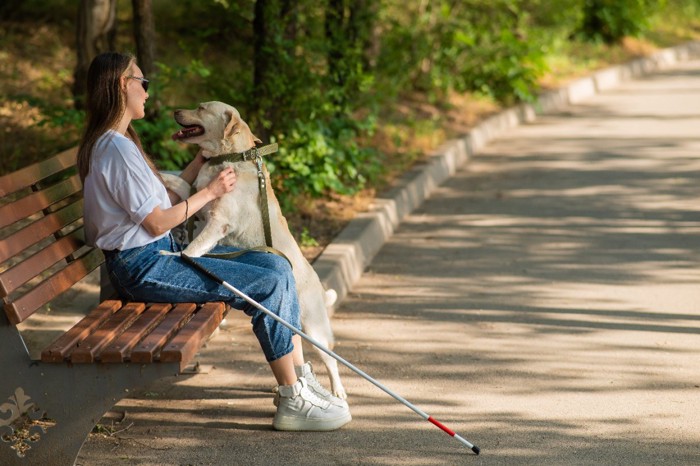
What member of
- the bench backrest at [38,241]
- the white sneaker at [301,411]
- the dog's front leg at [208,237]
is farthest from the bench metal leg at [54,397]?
the dog's front leg at [208,237]

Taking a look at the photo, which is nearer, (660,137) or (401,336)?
(401,336)

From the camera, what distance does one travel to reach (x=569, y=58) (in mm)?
21891

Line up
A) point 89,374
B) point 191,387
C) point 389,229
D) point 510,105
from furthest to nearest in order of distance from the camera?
point 510,105, point 389,229, point 191,387, point 89,374

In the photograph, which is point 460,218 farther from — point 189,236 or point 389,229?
point 189,236

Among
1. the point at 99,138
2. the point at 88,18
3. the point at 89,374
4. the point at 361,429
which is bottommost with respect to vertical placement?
the point at 361,429

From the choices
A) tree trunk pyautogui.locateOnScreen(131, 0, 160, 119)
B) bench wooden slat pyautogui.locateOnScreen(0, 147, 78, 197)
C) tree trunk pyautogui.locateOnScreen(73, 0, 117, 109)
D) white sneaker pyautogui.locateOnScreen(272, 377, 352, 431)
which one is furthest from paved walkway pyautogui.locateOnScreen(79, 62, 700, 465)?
tree trunk pyautogui.locateOnScreen(73, 0, 117, 109)

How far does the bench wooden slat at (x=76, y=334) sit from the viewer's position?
3842mm

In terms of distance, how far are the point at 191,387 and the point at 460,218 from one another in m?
4.61

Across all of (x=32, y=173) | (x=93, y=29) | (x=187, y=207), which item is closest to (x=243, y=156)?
(x=187, y=207)

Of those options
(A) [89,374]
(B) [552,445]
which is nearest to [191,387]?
(A) [89,374]

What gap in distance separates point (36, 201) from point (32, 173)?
0.56ft

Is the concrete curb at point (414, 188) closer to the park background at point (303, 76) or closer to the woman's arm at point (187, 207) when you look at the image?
the park background at point (303, 76)

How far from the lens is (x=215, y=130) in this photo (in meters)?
4.93

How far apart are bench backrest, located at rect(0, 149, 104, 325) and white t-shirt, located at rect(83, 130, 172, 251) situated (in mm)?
227
